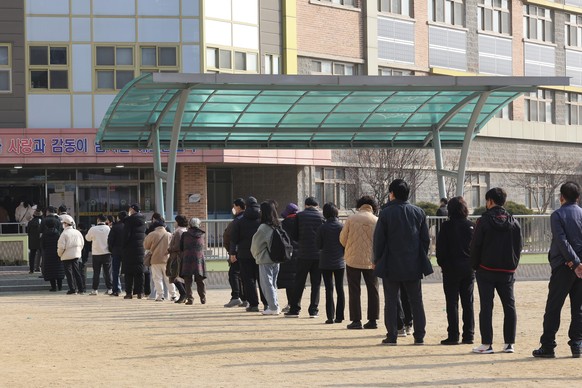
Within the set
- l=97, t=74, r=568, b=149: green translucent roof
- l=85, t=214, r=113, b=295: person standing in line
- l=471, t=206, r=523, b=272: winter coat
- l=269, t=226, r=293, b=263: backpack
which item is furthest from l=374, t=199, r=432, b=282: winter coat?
l=85, t=214, r=113, b=295: person standing in line

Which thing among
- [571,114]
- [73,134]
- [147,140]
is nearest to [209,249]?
[147,140]

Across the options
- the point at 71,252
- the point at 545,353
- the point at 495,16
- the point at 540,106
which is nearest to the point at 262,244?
the point at 545,353

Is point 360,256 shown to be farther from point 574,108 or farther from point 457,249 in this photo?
point 574,108

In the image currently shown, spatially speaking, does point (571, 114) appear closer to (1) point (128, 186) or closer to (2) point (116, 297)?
(1) point (128, 186)

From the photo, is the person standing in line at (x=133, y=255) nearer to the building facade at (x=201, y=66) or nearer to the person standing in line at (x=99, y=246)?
the person standing in line at (x=99, y=246)

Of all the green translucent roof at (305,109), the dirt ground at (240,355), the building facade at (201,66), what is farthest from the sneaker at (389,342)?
the building facade at (201,66)

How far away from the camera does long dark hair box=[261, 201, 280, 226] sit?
21.1m

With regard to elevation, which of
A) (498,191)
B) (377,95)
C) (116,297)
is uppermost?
(377,95)

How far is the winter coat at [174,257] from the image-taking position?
82.3 feet

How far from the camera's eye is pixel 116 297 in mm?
28109

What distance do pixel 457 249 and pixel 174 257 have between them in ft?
33.8

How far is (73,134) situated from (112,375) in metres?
32.0

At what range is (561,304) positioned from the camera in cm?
1415

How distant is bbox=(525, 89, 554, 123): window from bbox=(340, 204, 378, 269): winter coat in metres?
43.2
